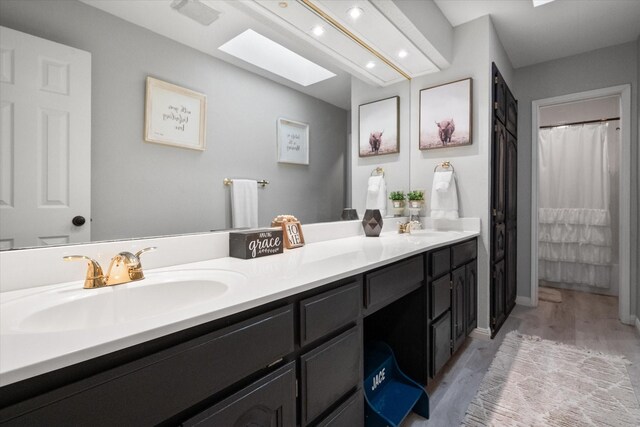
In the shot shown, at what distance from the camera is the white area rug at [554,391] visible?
1464 millimetres

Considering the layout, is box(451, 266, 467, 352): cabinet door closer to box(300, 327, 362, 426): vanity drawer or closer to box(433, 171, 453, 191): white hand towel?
box(433, 171, 453, 191): white hand towel

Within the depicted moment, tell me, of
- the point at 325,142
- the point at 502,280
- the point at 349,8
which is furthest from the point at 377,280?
the point at 502,280

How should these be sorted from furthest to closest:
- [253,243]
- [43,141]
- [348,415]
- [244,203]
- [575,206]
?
[575,206] → [244,203] → [253,243] → [348,415] → [43,141]

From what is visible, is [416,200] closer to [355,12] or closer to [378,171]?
[378,171]

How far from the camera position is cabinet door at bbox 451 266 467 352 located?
1884mm

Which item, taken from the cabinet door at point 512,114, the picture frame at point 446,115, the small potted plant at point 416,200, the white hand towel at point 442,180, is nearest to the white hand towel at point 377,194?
the small potted plant at point 416,200

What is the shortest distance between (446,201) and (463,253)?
21.1 inches

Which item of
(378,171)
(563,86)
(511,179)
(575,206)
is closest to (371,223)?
(378,171)

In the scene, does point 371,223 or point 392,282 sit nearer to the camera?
point 392,282

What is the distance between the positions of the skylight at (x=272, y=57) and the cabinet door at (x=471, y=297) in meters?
1.61

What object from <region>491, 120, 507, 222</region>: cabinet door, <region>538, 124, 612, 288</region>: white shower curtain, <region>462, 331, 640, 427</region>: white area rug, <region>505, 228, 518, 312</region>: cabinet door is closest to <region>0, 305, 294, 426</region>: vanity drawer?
<region>462, 331, 640, 427</region>: white area rug

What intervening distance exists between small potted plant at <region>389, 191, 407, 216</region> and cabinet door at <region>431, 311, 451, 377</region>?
0.94 m

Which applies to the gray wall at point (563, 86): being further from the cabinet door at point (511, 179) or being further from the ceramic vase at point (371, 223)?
the ceramic vase at point (371, 223)

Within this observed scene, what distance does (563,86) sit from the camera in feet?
9.61
